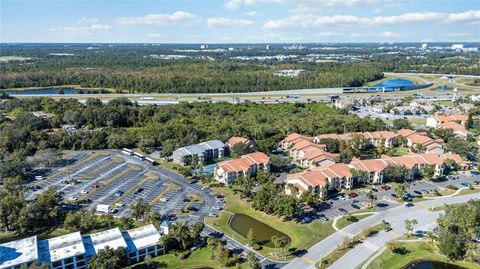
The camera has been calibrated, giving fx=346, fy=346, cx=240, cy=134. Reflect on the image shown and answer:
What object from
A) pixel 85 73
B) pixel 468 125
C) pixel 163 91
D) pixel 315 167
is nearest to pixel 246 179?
pixel 315 167

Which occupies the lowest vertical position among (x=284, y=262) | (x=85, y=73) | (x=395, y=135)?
(x=284, y=262)

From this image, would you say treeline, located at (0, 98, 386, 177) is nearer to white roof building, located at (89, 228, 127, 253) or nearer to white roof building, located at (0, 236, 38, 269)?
white roof building, located at (0, 236, 38, 269)

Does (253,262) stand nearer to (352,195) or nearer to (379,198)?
(352,195)

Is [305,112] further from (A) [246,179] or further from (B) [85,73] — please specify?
(B) [85,73]

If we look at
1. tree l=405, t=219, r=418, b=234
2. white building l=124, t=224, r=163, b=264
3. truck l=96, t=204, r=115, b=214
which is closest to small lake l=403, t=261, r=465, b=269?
tree l=405, t=219, r=418, b=234

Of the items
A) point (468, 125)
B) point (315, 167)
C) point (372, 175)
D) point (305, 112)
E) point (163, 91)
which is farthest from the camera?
point (163, 91)

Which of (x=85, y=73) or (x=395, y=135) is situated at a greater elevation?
(x=85, y=73)
